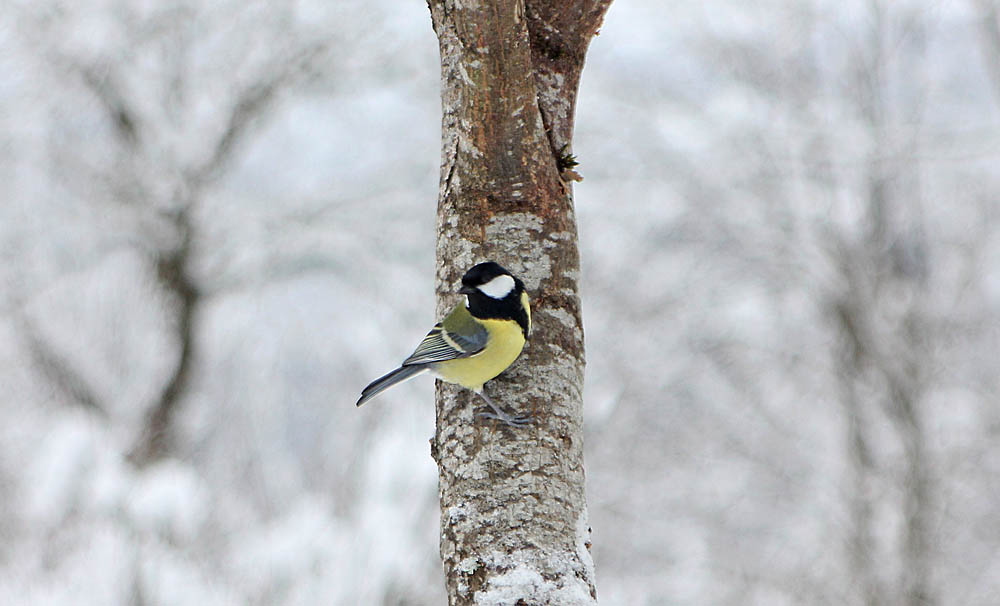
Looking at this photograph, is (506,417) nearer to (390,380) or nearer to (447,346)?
(447,346)

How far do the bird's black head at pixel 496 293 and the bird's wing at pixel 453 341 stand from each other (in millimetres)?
61

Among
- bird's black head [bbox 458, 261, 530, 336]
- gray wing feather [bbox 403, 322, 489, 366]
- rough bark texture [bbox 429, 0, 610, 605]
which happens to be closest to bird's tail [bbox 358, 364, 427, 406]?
gray wing feather [bbox 403, 322, 489, 366]

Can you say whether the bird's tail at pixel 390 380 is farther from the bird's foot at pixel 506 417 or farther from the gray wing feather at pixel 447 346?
the bird's foot at pixel 506 417

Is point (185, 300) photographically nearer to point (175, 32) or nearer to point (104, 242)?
point (104, 242)

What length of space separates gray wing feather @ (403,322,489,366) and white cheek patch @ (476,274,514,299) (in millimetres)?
91

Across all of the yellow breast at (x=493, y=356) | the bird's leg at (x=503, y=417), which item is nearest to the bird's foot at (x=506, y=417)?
the bird's leg at (x=503, y=417)

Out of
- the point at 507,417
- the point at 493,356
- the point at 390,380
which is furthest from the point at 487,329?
the point at 390,380

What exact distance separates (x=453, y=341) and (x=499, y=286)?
0.72ft

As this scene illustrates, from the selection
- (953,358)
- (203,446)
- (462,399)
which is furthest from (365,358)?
(462,399)

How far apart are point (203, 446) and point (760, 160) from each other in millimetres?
7076

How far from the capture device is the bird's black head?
2.19 m

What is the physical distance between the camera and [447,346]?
2348mm

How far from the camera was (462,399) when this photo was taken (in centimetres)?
219

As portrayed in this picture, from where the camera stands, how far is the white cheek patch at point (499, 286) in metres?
2.21
